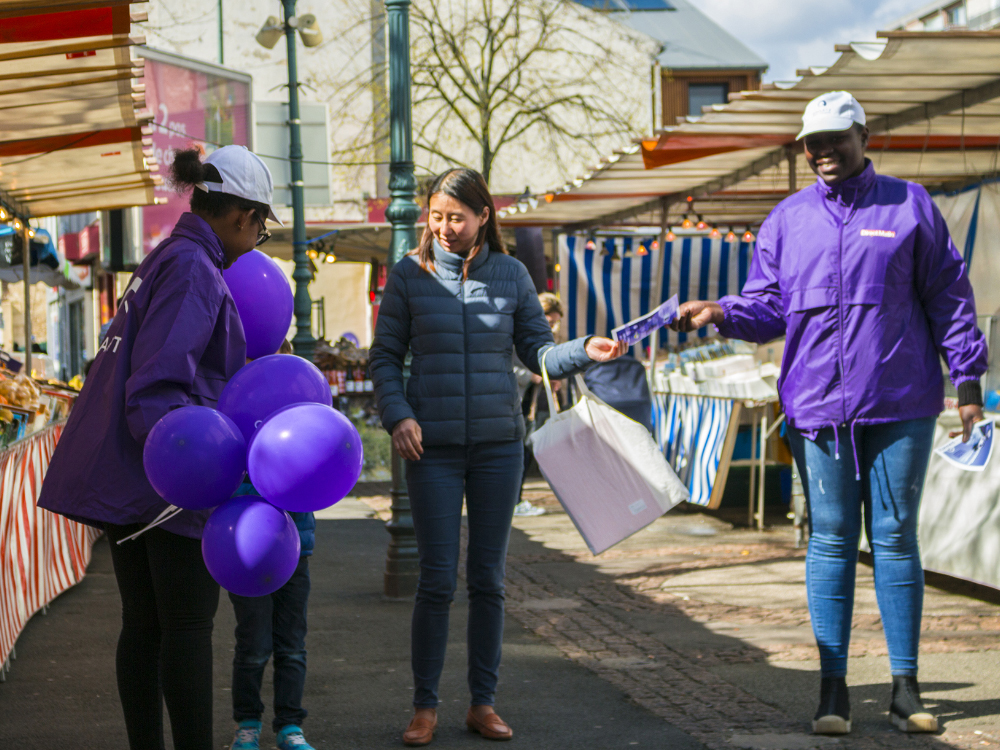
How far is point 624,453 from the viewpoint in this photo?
3.87m

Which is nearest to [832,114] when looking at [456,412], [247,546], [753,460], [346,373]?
[456,412]

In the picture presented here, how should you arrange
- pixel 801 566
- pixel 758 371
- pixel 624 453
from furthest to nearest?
pixel 758 371 < pixel 801 566 < pixel 624 453

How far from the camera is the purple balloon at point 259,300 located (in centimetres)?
330

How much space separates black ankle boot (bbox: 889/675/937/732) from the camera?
389 centimetres

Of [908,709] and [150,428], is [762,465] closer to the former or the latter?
[908,709]

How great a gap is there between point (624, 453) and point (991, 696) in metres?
1.84

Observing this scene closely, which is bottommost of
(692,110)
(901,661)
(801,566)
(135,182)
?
(801,566)

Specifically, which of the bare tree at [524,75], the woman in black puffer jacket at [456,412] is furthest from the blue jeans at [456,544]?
the bare tree at [524,75]

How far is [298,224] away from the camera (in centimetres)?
1159

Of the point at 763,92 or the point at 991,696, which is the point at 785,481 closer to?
the point at 763,92

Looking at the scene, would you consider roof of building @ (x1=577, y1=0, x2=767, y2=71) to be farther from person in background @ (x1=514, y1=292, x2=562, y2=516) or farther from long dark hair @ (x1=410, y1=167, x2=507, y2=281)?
long dark hair @ (x1=410, y1=167, x2=507, y2=281)

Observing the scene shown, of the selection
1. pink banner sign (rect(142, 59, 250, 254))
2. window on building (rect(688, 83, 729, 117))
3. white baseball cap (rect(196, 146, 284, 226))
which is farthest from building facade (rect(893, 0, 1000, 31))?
white baseball cap (rect(196, 146, 284, 226))

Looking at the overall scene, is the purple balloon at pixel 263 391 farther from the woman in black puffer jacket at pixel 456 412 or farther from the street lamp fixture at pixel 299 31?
the street lamp fixture at pixel 299 31

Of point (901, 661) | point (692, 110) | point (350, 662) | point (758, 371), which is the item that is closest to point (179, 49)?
point (692, 110)
